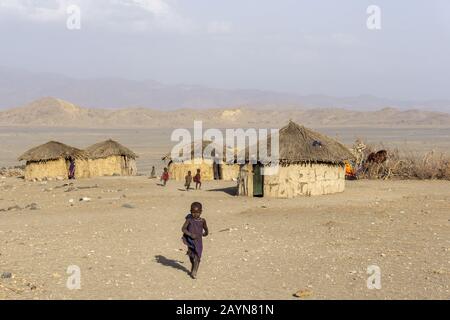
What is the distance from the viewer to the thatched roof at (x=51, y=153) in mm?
30984

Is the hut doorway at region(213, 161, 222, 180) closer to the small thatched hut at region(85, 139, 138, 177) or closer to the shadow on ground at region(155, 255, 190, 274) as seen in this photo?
the small thatched hut at region(85, 139, 138, 177)

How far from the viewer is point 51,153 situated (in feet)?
103

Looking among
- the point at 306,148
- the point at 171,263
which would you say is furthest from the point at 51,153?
the point at 171,263

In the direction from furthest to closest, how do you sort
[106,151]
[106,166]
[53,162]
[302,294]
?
[106,166], [106,151], [53,162], [302,294]

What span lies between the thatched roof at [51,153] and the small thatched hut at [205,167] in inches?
207

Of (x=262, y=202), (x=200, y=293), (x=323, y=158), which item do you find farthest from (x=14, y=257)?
(x=323, y=158)

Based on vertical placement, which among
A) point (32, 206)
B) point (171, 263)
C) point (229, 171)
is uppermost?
point (229, 171)

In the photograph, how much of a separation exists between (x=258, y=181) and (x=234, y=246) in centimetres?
915

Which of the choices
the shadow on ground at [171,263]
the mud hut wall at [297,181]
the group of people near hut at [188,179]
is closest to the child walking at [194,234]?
the shadow on ground at [171,263]

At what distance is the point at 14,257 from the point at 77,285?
285cm

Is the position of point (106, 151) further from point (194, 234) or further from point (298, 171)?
point (194, 234)

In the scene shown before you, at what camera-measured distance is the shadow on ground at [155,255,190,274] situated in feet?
36.9

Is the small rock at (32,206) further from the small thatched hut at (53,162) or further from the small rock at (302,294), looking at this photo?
the small rock at (302,294)

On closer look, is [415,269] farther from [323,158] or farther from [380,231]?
[323,158]
